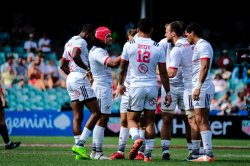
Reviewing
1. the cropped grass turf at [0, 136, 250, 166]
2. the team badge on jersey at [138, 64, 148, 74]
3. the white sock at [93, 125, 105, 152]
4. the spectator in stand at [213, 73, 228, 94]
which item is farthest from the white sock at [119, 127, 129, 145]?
the spectator in stand at [213, 73, 228, 94]

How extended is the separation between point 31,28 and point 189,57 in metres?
20.3

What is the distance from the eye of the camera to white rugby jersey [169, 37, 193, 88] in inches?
616

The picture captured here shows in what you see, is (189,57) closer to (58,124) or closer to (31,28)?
(58,124)

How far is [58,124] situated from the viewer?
88.1 ft

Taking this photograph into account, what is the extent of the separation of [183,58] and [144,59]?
126cm

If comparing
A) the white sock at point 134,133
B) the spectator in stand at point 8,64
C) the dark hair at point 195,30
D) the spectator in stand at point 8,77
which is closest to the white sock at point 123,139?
the white sock at point 134,133

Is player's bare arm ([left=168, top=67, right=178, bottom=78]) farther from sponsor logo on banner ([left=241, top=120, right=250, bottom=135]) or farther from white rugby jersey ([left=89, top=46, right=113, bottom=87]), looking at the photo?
sponsor logo on banner ([left=241, top=120, right=250, bottom=135])

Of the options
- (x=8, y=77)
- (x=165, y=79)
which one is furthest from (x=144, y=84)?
(x=8, y=77)

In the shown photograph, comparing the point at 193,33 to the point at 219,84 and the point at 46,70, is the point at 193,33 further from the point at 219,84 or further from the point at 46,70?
the point at 46,70

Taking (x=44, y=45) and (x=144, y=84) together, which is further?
(x=44, y=45)

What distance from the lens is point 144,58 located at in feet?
49.0

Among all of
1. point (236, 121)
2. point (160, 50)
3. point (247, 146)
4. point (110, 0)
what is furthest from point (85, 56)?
point (110, 0)

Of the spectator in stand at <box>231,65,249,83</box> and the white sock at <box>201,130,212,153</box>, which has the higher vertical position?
the spectator in stand at <box>231,65,249,83</box>

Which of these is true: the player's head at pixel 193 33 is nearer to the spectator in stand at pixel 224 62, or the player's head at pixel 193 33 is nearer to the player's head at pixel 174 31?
the player's head at pixel 174 31
